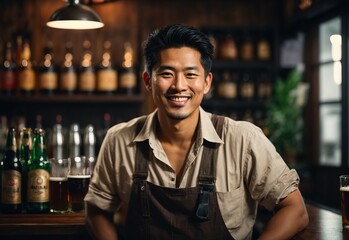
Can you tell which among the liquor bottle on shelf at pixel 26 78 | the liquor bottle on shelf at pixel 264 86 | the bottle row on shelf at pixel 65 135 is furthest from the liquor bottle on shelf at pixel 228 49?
the liquor bottle on shelf at pixel 26 78

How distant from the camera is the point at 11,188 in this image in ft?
8.30

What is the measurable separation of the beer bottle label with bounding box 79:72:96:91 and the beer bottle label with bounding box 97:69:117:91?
59 millimetres

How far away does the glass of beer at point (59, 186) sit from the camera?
258 centimetres

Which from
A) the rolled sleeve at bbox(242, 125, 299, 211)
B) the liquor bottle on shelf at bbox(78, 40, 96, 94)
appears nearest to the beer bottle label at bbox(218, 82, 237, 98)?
the liquor bottle on shelf at bbox(78, 40, 96, 94)

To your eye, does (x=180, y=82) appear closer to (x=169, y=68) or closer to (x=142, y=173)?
(x=169, y=68)

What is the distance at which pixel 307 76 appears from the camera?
5523 mm

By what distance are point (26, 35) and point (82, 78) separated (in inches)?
25.6

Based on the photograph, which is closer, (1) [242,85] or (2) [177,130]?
(2) [177,130]

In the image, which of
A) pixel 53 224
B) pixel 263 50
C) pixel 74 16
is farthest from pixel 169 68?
pixel 263 50

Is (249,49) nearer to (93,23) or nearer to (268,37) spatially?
(268,37)

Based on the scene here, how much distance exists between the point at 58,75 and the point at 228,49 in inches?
62.0

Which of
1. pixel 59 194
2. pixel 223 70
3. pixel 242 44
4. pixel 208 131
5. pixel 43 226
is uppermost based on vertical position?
pixel 242 44

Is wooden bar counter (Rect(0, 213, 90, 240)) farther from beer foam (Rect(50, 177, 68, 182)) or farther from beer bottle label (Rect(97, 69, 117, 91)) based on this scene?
beer bottle label (Rect(97, 69, 117, 91))

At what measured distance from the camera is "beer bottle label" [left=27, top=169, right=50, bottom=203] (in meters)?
2.53
